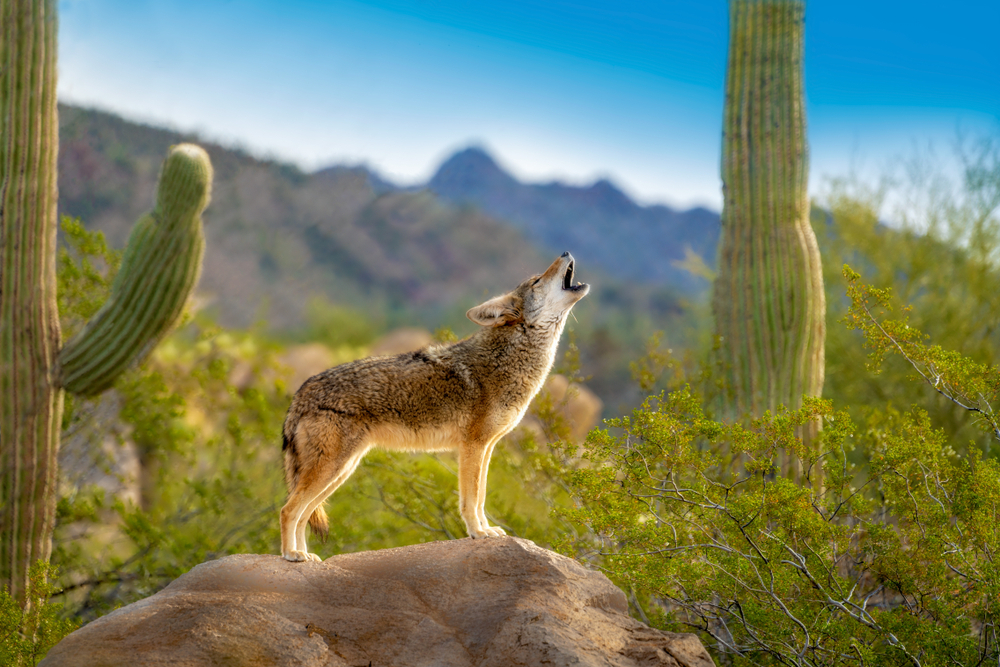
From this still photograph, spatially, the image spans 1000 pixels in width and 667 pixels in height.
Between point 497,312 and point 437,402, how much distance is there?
0.71 m

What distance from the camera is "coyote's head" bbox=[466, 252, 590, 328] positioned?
5.21 m

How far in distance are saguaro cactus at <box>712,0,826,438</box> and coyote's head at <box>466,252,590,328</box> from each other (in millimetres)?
3559

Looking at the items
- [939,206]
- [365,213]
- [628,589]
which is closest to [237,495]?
[628,589]

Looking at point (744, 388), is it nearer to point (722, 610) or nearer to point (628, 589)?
point (628, 589)

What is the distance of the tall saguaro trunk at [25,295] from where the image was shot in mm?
7730

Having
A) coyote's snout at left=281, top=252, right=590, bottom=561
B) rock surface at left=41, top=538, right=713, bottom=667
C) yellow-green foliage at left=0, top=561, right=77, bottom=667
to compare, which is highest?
coyote's snout at left=281, top=252, right=590, bottom=561

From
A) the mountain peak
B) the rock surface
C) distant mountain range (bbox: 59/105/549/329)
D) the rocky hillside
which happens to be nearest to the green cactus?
the rock surface

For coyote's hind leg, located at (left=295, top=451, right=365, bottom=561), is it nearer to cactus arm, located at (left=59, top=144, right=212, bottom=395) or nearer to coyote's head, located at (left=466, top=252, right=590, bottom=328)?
coyote's head, located at (left=466, top=252, right=590, bottom=328)

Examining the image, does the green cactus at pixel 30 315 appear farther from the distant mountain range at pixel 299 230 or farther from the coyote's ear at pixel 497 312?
the distant mountain range at pixel 299 230

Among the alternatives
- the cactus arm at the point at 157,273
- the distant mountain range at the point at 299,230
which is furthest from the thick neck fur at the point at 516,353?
the distant mountain range at the point at 299,230

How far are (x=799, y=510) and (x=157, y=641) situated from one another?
3.69 m

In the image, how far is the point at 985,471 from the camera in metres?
4.96

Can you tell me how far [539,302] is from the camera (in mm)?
5312

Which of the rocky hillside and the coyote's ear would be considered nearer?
the coyote's ear
